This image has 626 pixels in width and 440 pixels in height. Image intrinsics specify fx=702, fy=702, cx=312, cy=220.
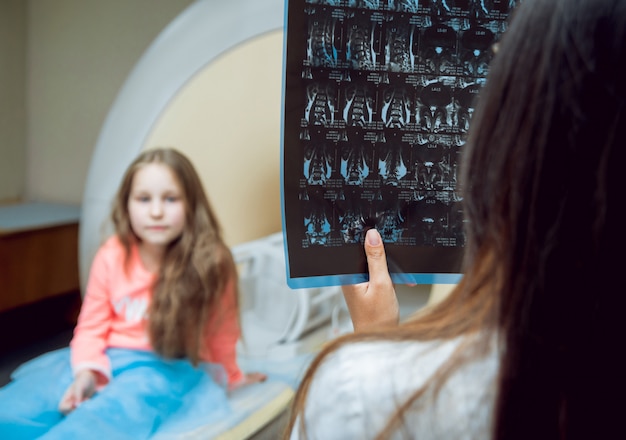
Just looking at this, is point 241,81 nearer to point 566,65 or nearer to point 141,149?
point 141,149

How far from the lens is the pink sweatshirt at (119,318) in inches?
53.1

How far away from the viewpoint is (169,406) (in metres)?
1.31

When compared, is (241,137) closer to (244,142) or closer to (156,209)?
(244,142)

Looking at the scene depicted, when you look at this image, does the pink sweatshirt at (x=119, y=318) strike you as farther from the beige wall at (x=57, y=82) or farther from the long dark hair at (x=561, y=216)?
the long dark hair at (x=561, y=216)

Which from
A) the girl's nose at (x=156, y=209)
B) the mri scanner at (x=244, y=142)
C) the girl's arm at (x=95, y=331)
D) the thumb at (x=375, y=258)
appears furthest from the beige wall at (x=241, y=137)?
the thumb at (x=375, y=258)

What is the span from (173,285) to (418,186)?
2.77 ft

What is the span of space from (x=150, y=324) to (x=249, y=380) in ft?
0.83

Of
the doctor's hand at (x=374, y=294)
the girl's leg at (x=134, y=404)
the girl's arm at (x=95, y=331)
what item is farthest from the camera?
the girl's arm at (x=95, y=331)

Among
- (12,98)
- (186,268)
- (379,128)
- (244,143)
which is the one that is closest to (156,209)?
(186,268)

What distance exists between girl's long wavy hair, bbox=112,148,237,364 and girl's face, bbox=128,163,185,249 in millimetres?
13

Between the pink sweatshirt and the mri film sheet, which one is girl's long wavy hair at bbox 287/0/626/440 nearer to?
the mri film sheet

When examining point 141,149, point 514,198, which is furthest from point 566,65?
point 141,149

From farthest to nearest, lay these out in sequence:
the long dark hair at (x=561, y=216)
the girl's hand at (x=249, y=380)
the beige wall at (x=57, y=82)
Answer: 1. the beige wall at (x=57, y=82)
2. the girl's hand at (x=249, y=380)
3. the long dark hair at (x=561, y=216)

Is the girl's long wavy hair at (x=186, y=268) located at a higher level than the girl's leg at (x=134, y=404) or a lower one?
higher
